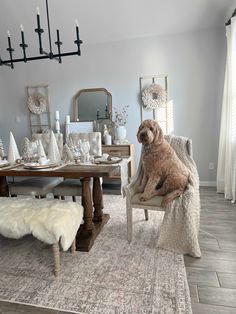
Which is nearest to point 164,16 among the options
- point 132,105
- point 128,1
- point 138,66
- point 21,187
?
point 128,1

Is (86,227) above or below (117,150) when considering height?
below

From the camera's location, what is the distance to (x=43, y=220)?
5.14 ft

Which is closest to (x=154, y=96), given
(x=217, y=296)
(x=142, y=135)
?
(x=142, y=135)

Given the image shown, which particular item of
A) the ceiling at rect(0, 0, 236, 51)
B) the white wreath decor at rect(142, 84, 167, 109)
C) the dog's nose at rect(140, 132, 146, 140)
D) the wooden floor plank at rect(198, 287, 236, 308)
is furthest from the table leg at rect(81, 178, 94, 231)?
the ceiling at rect(0, 0, 236, 51)

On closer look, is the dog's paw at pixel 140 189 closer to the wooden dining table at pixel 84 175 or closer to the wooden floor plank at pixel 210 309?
the wooden dining table at pixel 84 175

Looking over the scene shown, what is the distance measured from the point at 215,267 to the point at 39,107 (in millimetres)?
3841

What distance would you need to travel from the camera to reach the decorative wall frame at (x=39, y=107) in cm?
420

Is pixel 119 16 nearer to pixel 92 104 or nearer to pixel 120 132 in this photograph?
pixel 92 104

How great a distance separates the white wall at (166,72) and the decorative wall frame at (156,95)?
0.09m

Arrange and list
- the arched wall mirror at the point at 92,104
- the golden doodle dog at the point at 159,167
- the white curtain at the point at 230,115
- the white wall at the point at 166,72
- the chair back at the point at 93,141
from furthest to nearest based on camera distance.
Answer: the arched wall mirror at the point at 92,104 → the white wall at the point at 166,72 → the chair back at the point at 93,141 → the white curtain at the point at 230,115 → the golden doodle dog at the point at 159,167

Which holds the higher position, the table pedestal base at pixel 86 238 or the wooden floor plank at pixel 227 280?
the table pedestal base at pixel 86 238

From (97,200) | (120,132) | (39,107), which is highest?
(39,107)

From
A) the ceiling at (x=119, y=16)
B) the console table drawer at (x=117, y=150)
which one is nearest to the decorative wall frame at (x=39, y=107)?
the ceiling at (x=119, y=16)

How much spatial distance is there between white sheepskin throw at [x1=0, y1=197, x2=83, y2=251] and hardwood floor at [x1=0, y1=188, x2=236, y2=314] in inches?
16.8
